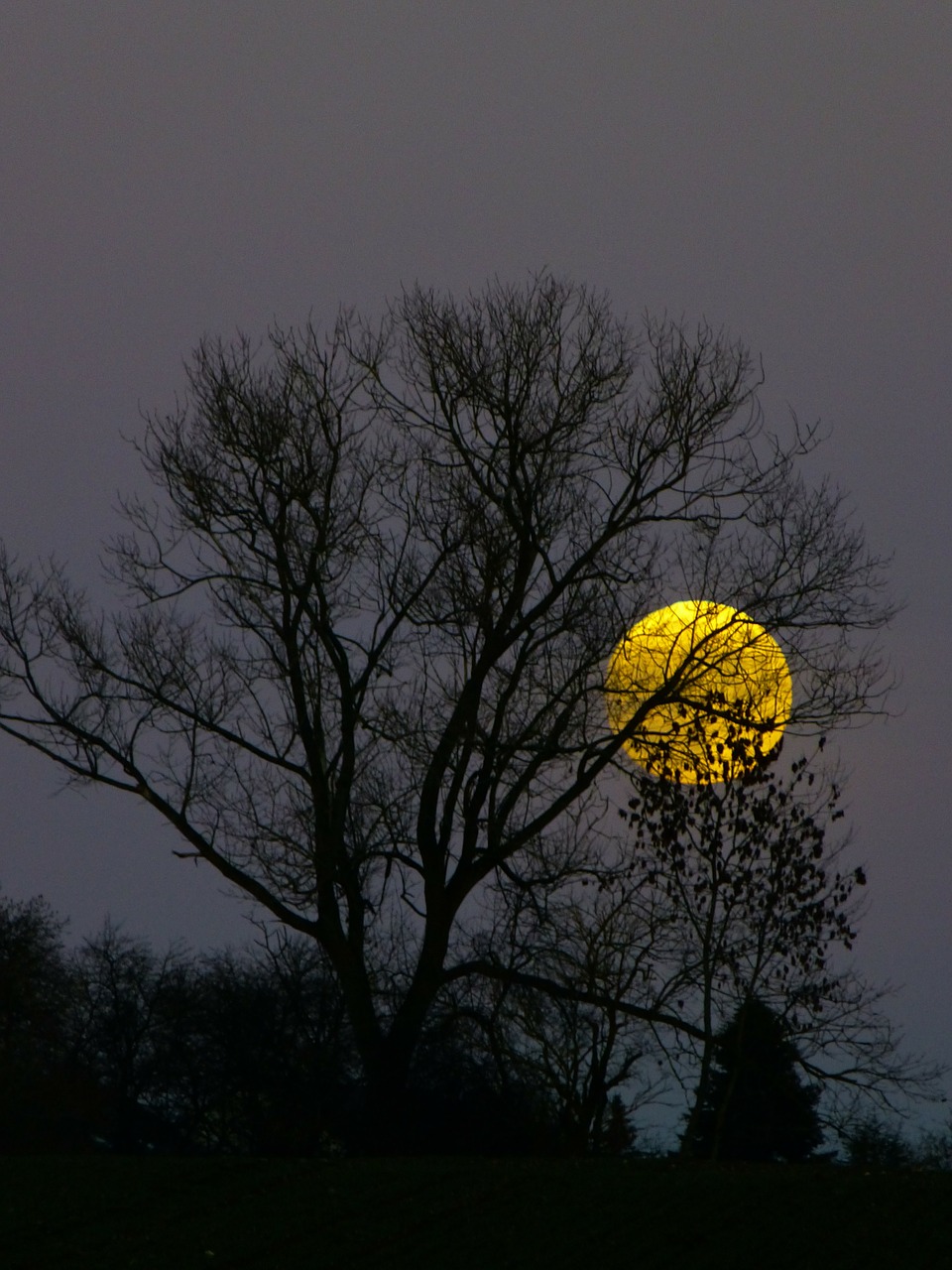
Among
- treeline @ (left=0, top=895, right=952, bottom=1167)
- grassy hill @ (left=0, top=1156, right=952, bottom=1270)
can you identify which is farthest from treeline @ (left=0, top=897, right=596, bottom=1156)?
grassy hill @ (left=0, top=1156, right=952, bottom=1270)

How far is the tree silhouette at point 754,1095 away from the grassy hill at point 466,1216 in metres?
5.18

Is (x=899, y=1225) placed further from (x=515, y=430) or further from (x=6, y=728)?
(x=6, y=728)

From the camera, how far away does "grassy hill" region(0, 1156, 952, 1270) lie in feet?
37.0

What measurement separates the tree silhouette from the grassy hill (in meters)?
5.18

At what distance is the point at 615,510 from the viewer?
19.9m

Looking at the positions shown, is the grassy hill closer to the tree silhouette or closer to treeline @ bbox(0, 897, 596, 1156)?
the tree silhouette

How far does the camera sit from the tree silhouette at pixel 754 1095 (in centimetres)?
2031

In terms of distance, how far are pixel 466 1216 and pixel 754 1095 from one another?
13.9 metres

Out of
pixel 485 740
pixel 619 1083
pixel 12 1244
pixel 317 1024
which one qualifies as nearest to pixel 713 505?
pixel 485 740

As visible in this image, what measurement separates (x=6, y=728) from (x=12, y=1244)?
9103mm

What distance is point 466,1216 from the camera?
12508 millimetres

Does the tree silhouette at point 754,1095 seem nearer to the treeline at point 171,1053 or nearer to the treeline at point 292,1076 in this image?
the treeline at point 292,1076

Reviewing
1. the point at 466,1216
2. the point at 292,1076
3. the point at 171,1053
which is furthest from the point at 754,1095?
the point at 171,1053

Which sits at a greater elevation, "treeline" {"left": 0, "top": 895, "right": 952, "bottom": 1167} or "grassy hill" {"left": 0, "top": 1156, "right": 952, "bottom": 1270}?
"treeline" {"left": 0, "top": 895, "right": 952, "bottom": 1167}
